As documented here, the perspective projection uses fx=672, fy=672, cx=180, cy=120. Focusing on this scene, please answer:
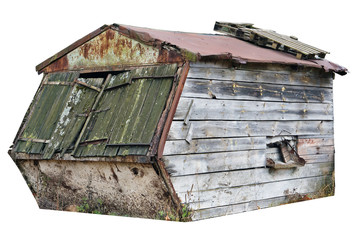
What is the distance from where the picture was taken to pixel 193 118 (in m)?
10.6

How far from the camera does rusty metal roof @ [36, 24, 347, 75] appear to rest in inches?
426

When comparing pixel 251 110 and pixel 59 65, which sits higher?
pixel 59 65

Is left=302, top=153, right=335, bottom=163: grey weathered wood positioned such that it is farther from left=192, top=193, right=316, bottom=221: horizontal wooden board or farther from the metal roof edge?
the metal roof edge

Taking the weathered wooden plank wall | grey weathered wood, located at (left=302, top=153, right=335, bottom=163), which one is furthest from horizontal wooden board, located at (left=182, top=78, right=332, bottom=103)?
grey weathered wood, located at (left=302, top=153, right=335, bottom=163)

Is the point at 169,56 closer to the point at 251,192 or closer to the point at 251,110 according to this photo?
the point at 251,110

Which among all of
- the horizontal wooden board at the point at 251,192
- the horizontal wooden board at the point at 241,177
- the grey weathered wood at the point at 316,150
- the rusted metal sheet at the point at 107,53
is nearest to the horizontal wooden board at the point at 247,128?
the grey weathered wood at the point at 316,150

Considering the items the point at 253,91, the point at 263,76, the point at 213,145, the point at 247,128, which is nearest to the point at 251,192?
the point at 247,128

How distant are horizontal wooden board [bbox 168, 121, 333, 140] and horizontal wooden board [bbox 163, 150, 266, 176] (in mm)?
311

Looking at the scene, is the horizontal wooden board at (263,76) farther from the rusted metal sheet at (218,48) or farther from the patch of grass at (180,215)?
the patch of grass at (180,215)

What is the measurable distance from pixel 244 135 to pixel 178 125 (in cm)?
156

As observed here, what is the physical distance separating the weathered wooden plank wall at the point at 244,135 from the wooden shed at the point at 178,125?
2 centimetres

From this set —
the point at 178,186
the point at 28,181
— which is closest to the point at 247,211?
the point at 178,186

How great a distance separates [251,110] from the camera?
37.9 ft

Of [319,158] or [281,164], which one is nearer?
[281,164]
